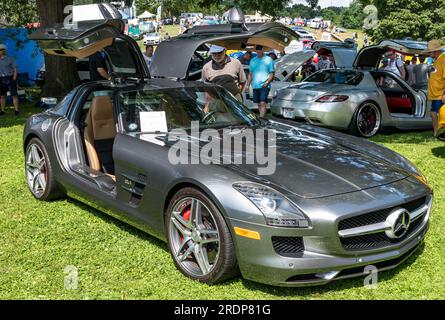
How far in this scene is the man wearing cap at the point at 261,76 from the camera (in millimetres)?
10062

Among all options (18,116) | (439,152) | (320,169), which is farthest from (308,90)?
(18,116)

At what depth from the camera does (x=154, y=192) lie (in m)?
3.94

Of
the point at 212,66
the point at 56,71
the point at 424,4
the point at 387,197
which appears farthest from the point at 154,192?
the point at 424,4

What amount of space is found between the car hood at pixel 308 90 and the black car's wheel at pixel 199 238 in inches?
236

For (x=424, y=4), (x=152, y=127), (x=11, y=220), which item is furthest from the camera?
(x=424, y=4)

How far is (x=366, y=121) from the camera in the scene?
933 centimetres

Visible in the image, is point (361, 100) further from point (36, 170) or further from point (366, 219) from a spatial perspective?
point (366, 219)

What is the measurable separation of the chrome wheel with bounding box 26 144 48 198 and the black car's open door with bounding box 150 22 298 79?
5.21 feet

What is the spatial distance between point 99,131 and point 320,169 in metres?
2.59

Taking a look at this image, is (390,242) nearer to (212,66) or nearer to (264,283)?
(264,283)

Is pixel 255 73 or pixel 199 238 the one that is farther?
pixel 255 73

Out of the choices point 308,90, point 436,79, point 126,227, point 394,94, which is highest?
point 436,79

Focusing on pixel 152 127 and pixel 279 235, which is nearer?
pixel 279 235

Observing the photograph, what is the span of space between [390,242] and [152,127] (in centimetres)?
223
